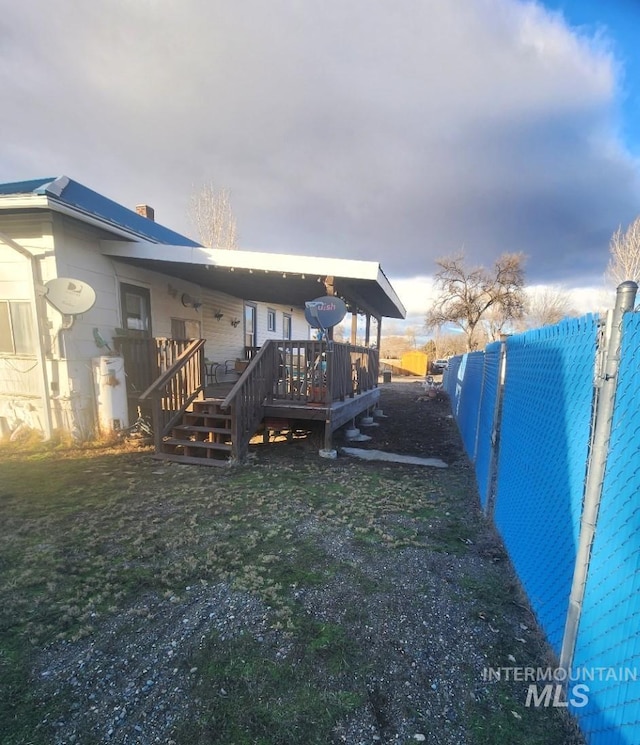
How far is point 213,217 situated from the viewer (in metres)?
19.5

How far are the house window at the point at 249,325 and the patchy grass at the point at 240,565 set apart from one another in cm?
766

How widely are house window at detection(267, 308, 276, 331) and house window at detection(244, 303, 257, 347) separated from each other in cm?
107

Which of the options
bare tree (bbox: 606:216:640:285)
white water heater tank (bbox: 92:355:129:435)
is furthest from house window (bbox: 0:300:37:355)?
bare tree (bbox: 606:216:640:285)

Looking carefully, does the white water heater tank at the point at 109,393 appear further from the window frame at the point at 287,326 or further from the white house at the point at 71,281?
the window frame at the point at 287,326

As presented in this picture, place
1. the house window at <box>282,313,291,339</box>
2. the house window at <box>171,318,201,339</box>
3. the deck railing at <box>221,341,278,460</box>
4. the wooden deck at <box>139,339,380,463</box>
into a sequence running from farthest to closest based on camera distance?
1. the house window at <box>282,313,291,339</box>
2. the house window at <box>171,318,201,339</box>
3. the wooden deck at <box>139,339,380,463</box>
4. the deck railing at <box>221,341,278,460</box>

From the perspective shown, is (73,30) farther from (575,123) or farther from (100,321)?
(575,123)

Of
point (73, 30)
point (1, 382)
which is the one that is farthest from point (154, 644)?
point (73, 30)

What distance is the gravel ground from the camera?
5.06 ft

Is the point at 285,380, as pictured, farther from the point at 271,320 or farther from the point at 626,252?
the point at 626,252

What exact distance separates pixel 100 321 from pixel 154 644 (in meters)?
6.23

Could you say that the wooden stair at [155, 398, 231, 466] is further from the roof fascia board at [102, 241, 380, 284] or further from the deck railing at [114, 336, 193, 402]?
the roof fascia board at [102, 241, 380, 284]

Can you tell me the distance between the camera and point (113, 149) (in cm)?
1070

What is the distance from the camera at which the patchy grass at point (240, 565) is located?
63.6 inches

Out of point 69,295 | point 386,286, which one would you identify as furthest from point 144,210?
point 386,286
